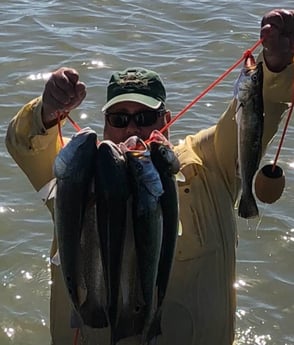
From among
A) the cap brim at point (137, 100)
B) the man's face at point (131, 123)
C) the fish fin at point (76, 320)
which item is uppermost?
the cap brim at point (137, 100)

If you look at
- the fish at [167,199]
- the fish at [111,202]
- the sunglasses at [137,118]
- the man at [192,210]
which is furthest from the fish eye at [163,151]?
the sunglasses at [137,118]

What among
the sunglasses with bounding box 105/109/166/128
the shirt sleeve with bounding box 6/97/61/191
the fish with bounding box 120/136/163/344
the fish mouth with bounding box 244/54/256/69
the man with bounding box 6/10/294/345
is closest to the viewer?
the fish with bounding box 120/136/163/344

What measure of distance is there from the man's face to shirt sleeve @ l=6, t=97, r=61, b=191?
1.04 feet

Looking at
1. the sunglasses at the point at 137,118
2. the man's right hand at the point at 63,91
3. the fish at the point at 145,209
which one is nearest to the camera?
the fish at the point at 145,209

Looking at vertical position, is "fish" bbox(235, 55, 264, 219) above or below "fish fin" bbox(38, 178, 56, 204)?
above

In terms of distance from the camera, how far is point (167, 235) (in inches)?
146

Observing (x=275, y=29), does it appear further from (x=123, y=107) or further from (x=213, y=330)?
(x=213, y=330)

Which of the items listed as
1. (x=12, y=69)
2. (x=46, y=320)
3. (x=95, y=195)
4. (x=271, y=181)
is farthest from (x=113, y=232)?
(x=12, y=69)

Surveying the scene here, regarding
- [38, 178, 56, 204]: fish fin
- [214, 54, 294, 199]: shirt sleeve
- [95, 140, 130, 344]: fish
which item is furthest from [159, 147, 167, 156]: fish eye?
[214, 54, 294, 199]: shirt sleeve

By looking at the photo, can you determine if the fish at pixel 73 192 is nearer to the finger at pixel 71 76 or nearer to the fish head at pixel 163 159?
the fish head at pixel 163 159

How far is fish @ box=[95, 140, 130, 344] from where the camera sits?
11.7 feet

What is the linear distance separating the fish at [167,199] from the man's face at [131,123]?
0.84 meters

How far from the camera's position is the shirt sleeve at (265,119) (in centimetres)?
422

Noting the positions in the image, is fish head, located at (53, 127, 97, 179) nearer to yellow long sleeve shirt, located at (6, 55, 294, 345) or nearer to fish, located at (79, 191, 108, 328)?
fish, located at (79, 191, 108, 328)
